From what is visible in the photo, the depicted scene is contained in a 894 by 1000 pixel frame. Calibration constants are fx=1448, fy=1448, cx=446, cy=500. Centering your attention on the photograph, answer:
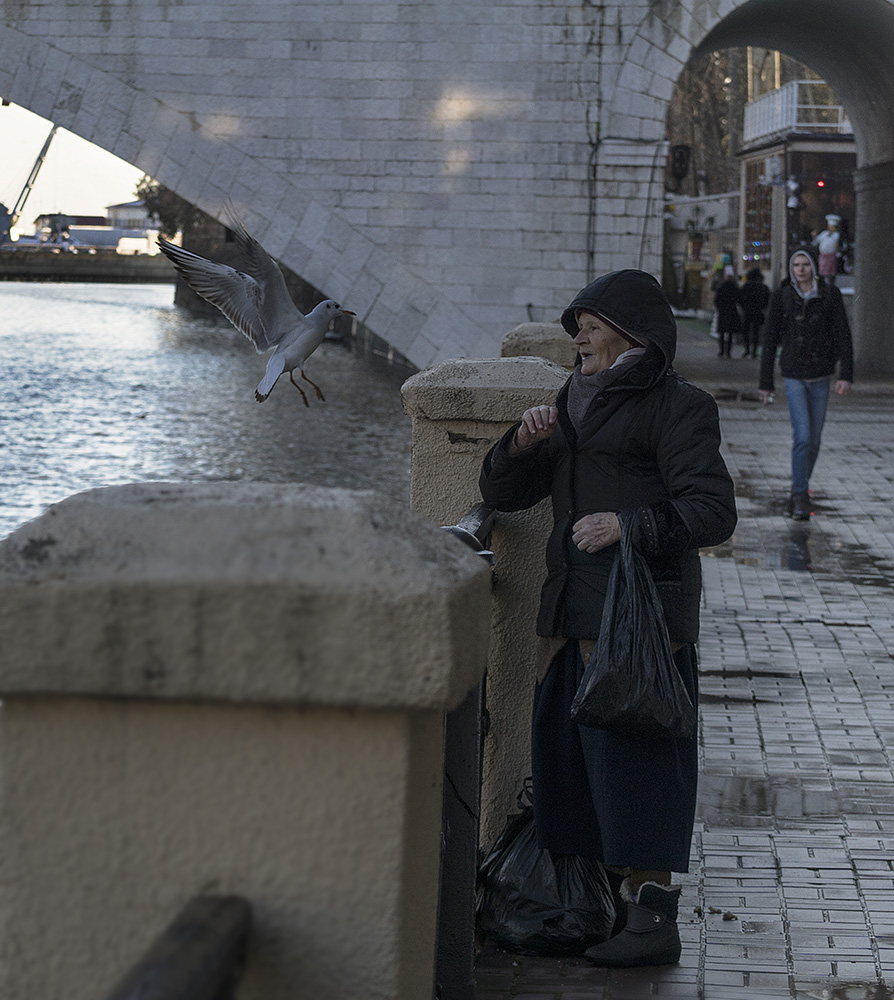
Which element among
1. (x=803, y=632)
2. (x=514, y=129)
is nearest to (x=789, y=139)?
(x=514, y=129)

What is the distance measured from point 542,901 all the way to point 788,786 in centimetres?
174

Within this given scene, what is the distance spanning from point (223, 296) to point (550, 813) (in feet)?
10.6

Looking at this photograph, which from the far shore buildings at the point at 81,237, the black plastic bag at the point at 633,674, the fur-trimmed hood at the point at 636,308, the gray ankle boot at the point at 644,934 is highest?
the far shore buildings at the point at 81,237

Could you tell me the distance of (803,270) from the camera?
1064 cm

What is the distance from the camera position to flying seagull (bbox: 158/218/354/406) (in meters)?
6.00

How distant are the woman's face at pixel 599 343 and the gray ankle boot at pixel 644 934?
127 cm

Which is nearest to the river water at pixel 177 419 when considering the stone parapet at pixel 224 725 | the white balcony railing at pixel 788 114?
the stone parapet at pixel 224 725

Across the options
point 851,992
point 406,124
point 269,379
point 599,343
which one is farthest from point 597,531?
point 406,124

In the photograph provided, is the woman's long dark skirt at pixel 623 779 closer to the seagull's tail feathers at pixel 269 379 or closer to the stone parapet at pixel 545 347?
the seagull's tail feathers at pixel 269 379

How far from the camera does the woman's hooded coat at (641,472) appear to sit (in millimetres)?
3354

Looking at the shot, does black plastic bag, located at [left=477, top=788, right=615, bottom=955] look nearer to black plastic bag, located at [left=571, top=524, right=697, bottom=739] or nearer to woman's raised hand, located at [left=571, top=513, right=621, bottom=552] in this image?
black plastic bag, located at [left=571, top=524, right=697, bottom=739]

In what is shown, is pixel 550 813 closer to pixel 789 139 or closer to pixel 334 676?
pixel 334 676

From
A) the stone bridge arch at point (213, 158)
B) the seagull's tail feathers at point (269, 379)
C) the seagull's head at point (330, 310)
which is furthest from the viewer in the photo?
the stone bridge arch at point (213, 158)

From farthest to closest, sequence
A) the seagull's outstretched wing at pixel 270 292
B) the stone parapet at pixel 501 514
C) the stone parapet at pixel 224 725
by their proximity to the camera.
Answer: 1. the seagull's outstretched wing at pixel 270 292
2. the stone parapet at pixel 501 514
3. the stone parapet at pixel 224 725
